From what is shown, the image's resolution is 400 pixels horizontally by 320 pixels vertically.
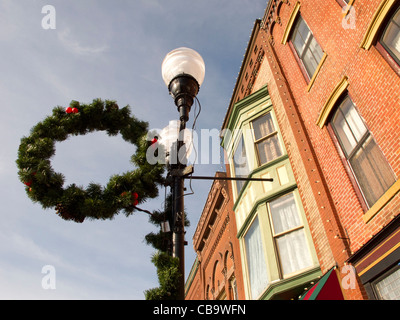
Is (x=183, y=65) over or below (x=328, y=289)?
over

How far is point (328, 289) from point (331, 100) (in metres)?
4.06

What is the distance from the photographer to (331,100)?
23.2 feet

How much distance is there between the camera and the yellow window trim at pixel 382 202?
502 centimetres

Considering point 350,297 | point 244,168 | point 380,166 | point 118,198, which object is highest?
point 244,168

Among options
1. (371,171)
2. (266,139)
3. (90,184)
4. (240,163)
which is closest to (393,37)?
(371,171)

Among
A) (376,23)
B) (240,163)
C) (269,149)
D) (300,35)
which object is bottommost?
(376,23)

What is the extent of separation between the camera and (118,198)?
3367mm

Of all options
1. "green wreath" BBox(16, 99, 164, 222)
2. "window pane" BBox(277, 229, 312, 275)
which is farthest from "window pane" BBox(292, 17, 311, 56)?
"green wreath" BBox(16, 99, 164, 222)

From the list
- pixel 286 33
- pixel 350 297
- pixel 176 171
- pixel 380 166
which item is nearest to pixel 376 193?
pixel 380 166

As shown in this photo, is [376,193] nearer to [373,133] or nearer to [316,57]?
[373,133]

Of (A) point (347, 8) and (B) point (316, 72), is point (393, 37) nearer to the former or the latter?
(A) point (347, 8)

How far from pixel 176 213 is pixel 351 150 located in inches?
194
